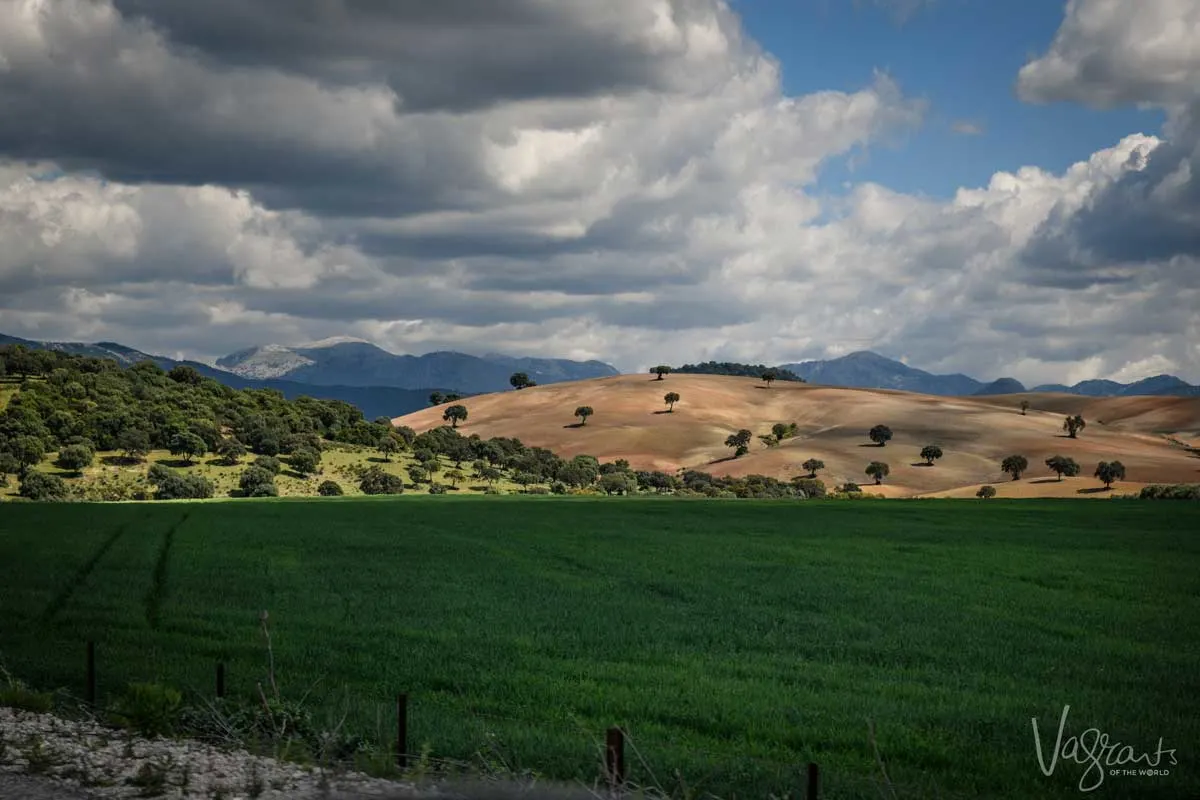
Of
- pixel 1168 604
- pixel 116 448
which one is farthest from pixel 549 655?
pixel 116 448

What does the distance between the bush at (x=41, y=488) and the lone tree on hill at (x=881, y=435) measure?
117 metres

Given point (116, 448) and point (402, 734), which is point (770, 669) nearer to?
point (402, 734)

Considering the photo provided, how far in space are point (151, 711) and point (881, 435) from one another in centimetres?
15804

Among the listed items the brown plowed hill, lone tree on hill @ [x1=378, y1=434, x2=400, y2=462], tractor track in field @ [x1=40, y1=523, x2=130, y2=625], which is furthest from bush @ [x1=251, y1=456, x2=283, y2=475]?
tractor track in field @ [x1=40, y1=523, x2=130, y2=625]

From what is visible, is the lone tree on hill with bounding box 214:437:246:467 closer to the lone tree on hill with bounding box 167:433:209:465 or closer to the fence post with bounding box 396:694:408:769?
the lone tree on hill with bounding box 167:433:209:465

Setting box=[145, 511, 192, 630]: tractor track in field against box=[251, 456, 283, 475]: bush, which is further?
box=[251, 456, 283, 475]: bush

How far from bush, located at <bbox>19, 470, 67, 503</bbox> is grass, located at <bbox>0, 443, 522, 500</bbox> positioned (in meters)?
1.80

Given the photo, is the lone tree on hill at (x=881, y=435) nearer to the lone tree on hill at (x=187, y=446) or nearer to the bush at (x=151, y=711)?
the lone tree on hill at (x=187, y=446)

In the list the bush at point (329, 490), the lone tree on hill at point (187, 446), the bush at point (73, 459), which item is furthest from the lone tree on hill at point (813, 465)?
the bush at point (73, 459)

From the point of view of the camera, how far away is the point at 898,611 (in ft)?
98.4

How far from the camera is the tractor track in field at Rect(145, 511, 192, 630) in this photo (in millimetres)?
27547

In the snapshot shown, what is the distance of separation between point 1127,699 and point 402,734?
1360 cm

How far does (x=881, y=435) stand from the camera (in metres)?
164

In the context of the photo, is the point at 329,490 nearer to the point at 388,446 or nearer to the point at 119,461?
the point at 388,446
